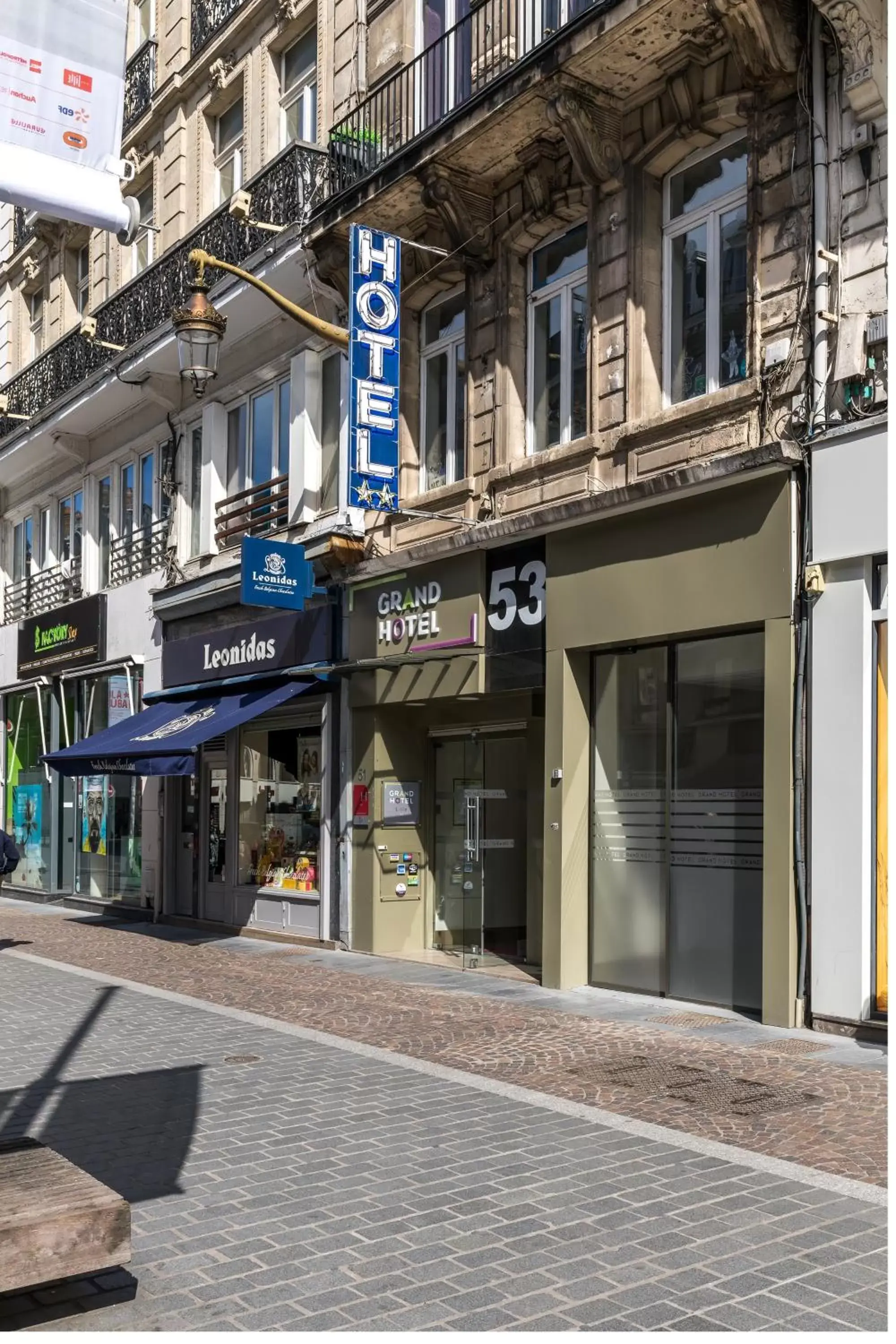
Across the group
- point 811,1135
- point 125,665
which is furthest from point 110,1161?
point 125,665

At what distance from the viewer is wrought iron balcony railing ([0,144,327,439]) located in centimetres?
1603

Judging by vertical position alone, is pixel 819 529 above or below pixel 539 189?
below

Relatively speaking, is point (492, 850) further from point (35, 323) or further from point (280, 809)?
point (35, 323)

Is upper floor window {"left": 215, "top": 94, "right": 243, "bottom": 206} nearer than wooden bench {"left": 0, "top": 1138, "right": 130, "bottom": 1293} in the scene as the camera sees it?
No

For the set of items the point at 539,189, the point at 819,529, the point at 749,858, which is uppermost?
the point at 539,189

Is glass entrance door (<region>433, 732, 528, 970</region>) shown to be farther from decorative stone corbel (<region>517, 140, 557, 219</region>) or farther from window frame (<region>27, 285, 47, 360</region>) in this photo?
window frame (<region>27, 285, 47, 360</region>)

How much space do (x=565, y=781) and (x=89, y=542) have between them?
13442mm

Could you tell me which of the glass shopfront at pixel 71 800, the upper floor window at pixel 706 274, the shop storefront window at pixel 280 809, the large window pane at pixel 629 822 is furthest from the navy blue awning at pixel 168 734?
the upper floor window at pixel 706 274

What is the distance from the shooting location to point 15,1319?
4.53m

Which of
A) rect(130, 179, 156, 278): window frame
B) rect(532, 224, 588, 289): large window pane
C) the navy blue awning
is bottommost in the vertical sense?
the navy blue awning

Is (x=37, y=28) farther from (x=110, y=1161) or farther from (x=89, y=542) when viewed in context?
(x=89, y=542)

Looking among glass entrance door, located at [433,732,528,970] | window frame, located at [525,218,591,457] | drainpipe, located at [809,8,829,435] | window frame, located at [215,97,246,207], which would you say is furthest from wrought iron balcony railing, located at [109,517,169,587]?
drainpipe, located at [809,8,829,435]

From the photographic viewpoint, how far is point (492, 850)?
13.9 meters

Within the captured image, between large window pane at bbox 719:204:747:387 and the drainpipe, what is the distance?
90 cm
